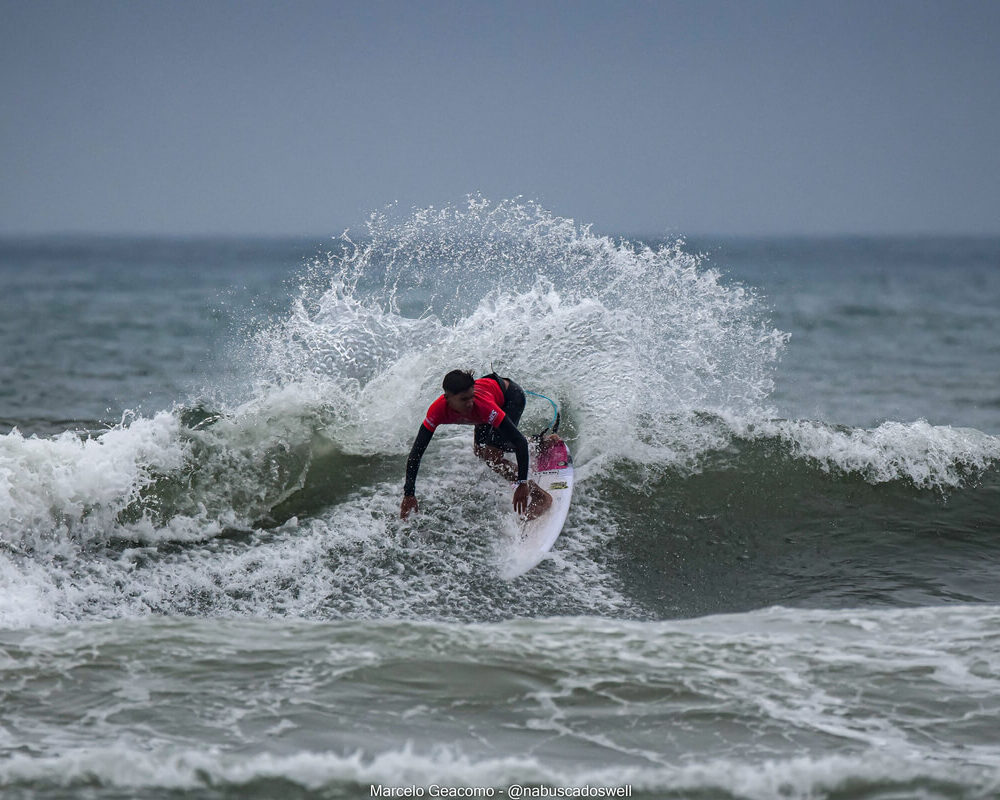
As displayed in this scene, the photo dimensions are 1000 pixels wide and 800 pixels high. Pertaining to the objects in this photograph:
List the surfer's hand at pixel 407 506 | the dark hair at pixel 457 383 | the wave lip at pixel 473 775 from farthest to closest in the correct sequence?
the surfer's hand at pixel 407 506, the dark hair at pixel 457 383, the wave lip at pixel 473 775

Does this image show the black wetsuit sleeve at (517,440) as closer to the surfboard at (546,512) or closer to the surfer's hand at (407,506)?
the surfboard at (546,512)

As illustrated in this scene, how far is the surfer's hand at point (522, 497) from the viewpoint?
6680 mm

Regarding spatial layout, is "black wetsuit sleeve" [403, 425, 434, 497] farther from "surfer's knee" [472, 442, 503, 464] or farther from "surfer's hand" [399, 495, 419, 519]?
"surfer's knee" [472, 442, 503, 464]

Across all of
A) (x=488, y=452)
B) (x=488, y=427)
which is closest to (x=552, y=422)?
(x=488, y=452)

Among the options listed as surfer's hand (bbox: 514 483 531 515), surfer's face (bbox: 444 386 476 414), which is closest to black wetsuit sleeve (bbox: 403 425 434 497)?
surfer's face (bbox: 444 386 476 414)

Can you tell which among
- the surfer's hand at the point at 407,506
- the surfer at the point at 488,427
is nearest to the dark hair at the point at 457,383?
the surfer at the point at 488,427

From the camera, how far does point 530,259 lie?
9383 mm

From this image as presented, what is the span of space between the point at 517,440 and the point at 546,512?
30.3 inches

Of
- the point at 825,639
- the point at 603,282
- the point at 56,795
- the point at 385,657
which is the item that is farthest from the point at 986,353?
the point at 56,795

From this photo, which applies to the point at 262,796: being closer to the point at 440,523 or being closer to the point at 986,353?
the point at 440,523

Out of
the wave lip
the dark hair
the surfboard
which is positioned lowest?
the wave lip

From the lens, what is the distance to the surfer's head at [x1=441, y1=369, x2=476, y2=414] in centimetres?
607

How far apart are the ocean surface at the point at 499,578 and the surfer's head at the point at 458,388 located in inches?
45.9

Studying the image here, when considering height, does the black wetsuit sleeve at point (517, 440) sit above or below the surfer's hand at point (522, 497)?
above
